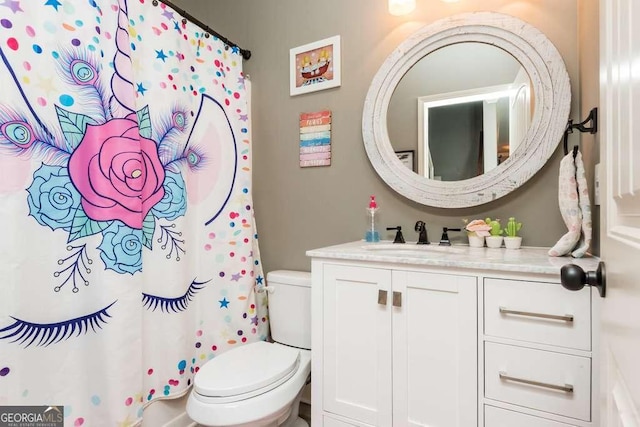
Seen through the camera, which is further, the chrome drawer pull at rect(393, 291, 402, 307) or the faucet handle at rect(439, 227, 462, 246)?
the faucet handle at rect(439, 227, 462, 246)

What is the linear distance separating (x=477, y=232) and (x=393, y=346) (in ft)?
1.98

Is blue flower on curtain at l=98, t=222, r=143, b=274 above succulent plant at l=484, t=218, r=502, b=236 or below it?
below

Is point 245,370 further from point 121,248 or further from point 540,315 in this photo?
point 540,315

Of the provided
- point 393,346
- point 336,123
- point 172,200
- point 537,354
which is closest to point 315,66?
point 336,123

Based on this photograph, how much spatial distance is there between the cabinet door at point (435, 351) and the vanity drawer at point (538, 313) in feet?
0.19

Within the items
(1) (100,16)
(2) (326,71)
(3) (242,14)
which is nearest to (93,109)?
(1) (100,16)

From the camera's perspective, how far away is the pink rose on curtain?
1.20 m

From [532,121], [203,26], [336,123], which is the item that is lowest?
Answer: [532,121]

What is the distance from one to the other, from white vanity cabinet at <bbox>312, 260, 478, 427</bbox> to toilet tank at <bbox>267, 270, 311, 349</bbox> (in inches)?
12.7

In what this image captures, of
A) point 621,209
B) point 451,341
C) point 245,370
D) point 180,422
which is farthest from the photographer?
point 180,422

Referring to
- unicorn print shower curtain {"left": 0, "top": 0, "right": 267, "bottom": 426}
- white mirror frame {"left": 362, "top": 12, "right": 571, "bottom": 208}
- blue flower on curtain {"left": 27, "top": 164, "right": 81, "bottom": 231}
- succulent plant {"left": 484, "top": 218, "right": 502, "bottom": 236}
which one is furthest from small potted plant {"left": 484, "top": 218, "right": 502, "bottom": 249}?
blue flower on curtain {"left": 27, "top": 164, "right": 81, "bottom": 231}

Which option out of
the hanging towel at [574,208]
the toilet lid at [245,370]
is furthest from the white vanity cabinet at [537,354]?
the toilet lid at [245,370]

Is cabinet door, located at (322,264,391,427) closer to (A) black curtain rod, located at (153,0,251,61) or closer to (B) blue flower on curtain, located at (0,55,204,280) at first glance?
(B) blue flower on curtain, located at (0,55,204,280)

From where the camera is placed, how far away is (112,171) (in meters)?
1.25
